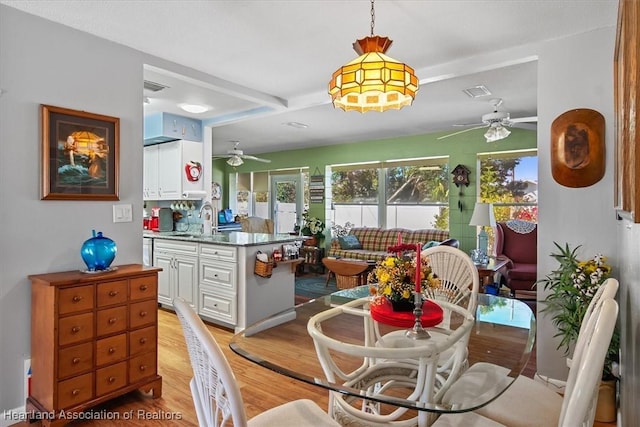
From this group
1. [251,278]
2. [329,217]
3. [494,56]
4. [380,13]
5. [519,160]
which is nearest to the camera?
[380,13]

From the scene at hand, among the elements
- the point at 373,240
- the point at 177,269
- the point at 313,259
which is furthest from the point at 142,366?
the point at 313,259

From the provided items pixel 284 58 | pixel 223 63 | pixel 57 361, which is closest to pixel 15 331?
pixel 57 361

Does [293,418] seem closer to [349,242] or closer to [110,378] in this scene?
[110,378]

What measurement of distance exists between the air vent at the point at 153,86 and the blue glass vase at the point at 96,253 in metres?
1.78

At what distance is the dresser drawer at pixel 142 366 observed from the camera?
2.40 metres

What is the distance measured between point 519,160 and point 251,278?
4227 millimetres

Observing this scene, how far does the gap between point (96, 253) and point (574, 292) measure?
2.98 meters

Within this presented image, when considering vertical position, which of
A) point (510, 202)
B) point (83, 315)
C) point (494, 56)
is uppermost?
point (494, 56)

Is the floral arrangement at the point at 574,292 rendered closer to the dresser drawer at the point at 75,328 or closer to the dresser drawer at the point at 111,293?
the dresser drawer at the point at 111,293

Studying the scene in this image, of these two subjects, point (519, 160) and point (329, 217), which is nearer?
point (519, 160)

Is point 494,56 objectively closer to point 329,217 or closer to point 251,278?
point 251,278

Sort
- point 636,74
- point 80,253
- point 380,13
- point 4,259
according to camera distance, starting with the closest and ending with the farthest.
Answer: point 636,74 < point 4,259 < point 380,13 < point 80,253

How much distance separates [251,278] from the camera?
376 centimetres

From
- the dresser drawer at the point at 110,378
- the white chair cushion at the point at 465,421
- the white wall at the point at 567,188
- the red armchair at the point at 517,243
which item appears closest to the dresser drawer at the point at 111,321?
the dresser drawer at the point at 110,378
